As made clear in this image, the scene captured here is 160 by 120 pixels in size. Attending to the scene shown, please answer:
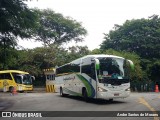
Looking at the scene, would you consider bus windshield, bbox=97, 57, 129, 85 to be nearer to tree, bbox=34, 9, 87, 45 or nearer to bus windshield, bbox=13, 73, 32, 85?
bus windshield, bbox=13, 73, 32, 85

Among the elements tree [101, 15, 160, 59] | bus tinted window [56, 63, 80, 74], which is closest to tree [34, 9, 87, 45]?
tree [101, 15, 160, 59]

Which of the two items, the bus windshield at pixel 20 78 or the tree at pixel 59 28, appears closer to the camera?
the bus windshield at pixel 20 78

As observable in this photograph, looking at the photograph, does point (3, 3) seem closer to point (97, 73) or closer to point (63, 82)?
point (97, 73)

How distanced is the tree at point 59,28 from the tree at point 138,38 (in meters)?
10.7

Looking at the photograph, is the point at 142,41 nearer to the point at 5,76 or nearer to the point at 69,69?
the point at 5,76

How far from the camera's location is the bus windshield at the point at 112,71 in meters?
18.3

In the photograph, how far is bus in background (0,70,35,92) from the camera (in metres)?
39.7

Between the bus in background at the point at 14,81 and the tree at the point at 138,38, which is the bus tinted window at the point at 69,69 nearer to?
the bus in background at the point at 14,81

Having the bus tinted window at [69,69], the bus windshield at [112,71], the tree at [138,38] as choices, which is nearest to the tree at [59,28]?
the tree at [138,38]

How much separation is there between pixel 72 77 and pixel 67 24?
3829 centimetres

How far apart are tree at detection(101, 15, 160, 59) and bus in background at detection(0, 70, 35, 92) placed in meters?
17.3

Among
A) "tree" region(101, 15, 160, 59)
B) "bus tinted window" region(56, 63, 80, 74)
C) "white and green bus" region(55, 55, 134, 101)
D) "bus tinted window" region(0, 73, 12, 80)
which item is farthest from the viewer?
"tree" region(101, 15, 160, 59)

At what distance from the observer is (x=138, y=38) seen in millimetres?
47219

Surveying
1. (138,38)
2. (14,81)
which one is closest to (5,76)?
(14,81)
